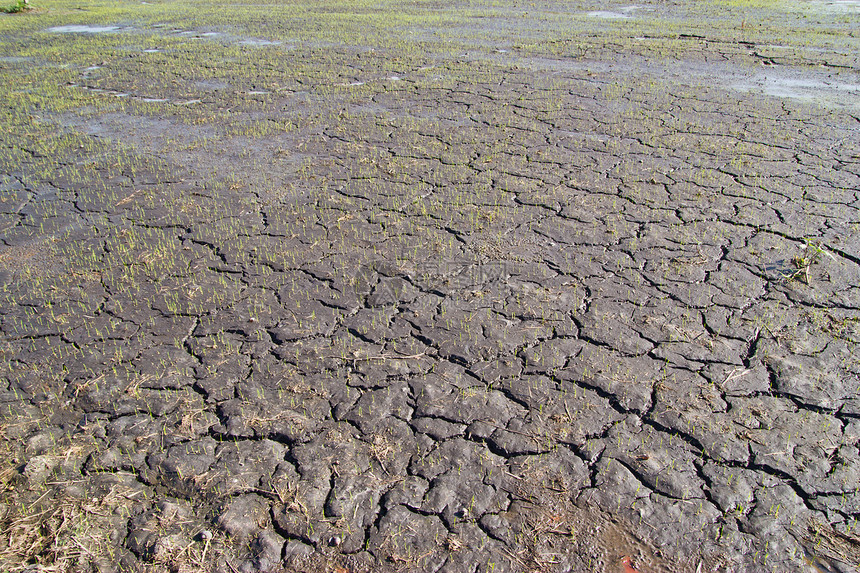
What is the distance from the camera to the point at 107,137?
7.95 meters

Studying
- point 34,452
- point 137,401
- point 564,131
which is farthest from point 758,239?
point 34,452

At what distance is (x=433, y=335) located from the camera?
13.4 feet

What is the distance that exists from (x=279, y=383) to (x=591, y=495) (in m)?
1.83

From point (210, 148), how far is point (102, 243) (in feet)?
8.66

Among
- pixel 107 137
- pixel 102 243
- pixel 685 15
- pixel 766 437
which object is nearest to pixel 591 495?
pixel 766 437

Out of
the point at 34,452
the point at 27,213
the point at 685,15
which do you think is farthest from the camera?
→ the point at 685,15

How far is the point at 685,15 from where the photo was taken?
695 inches

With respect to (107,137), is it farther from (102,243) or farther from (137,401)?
(137,401)

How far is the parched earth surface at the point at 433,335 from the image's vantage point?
274 centimetres

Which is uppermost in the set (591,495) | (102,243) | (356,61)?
(356,61)

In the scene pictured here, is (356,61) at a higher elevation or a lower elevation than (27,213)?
higher

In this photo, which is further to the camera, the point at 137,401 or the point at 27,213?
the point at 27,213

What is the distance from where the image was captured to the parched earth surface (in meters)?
2.74

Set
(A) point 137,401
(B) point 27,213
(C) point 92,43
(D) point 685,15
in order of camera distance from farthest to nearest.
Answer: (D) point 685,15 → (C) point 92,43 → (B) point 27,213 → (A) point 137,401
